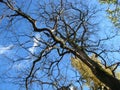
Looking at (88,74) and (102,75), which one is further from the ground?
(88,74)

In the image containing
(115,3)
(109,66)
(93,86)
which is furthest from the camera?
(93,86)

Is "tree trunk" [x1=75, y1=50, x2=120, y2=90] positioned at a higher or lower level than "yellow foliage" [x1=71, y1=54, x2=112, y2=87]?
lower

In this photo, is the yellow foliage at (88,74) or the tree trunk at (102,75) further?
the yellow foliage at (88,74)

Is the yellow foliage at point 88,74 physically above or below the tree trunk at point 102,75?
above

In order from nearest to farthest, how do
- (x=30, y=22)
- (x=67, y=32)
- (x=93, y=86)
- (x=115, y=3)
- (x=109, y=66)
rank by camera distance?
(x=30, y=22) → (x=109, y=66) → (x=67, y=32) → (x=115, y=3) → (x=93, y=86)

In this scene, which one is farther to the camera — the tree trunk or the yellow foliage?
the yellow foliage

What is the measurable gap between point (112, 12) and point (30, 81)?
5726mm

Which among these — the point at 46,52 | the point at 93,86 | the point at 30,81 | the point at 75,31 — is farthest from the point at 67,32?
the point at 93,86

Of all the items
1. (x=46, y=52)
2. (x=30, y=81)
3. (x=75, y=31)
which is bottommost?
(x=30, y=81)

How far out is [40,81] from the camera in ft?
50.6

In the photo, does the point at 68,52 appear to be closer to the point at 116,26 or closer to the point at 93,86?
the point at 116,26

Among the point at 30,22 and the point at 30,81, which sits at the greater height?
the point at 30,22

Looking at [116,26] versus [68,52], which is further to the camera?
[116,26]

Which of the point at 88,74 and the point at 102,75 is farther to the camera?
the point at 88,74
